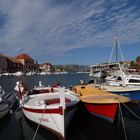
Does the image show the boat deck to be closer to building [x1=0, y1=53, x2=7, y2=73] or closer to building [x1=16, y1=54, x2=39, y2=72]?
building [x1=0, y1=53, x2=7, y2=73]

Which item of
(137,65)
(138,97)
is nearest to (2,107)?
(138,97)

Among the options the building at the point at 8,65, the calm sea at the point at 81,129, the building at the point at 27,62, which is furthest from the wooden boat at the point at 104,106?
the building at the point at 27,62

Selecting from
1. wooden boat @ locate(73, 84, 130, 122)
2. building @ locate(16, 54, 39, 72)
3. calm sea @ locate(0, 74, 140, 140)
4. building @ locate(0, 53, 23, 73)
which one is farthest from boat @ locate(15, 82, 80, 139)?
building @ locate(16, 54, 39, 72)

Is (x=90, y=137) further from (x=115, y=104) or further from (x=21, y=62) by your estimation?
(x=21, y=62)

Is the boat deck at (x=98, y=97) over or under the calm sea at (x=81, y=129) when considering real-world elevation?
over

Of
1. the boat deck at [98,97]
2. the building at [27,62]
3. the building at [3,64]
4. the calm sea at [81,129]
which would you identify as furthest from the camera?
the building at [27,62]

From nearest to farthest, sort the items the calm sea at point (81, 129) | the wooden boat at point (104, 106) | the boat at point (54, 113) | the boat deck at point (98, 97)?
the boat at point (54, 113)
the calm sea at point (81, 129)
the wooden boat at point (104, 106)
the boat deck at point (98, 97)

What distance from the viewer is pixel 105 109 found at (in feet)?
53.2

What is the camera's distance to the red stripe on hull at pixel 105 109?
15747 millimetres

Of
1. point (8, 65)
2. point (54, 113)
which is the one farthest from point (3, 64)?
point (54, 113)

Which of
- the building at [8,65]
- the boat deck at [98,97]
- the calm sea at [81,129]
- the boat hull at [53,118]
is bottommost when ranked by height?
the calm sea at [81,129]

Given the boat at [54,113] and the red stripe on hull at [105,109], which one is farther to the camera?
the red stripe on hull at [105,109]

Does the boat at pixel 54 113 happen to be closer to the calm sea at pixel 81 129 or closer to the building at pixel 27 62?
the calm sea at pixel 81 129

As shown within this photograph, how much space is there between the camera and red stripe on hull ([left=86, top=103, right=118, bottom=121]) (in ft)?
51.7
